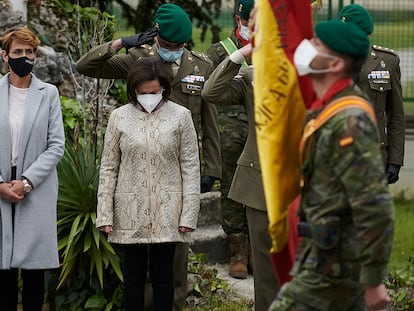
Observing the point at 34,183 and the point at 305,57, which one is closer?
the point at 305,57

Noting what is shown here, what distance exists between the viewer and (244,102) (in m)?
6.94

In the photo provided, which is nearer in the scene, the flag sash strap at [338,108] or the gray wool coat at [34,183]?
the flag sash strap at [338,108]

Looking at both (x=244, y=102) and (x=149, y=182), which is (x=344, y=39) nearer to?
(x=244, y=102)

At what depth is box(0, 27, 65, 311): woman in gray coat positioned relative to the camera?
7.05m

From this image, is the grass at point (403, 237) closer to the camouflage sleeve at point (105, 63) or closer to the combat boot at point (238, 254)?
the combat boot at point (238, 254)

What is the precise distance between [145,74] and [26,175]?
0.95 meters

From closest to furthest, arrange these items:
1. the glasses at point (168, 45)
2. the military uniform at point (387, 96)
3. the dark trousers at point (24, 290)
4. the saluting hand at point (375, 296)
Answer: the saluting hand at point (375, 296), the dark trousers at point (24, 290), the glasses at point (168, 45), the military uniform at point (387, 96)

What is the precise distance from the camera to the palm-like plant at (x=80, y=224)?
304 inches

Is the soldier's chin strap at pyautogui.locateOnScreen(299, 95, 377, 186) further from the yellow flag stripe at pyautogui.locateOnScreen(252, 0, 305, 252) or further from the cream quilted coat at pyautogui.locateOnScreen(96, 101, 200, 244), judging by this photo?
the cream quilted coat at pyautogui.locateOnScreen(96, 101, 200, 244)

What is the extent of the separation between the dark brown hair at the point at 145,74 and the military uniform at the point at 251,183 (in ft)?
0.94

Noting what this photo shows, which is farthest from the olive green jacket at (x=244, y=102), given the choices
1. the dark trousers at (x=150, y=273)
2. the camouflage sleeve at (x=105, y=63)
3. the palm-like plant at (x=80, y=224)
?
the palm-like plant at (x=80, y=224)

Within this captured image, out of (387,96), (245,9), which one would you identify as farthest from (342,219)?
(387,96)

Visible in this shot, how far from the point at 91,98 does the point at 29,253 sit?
2.23 m

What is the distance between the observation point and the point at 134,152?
274 inches
